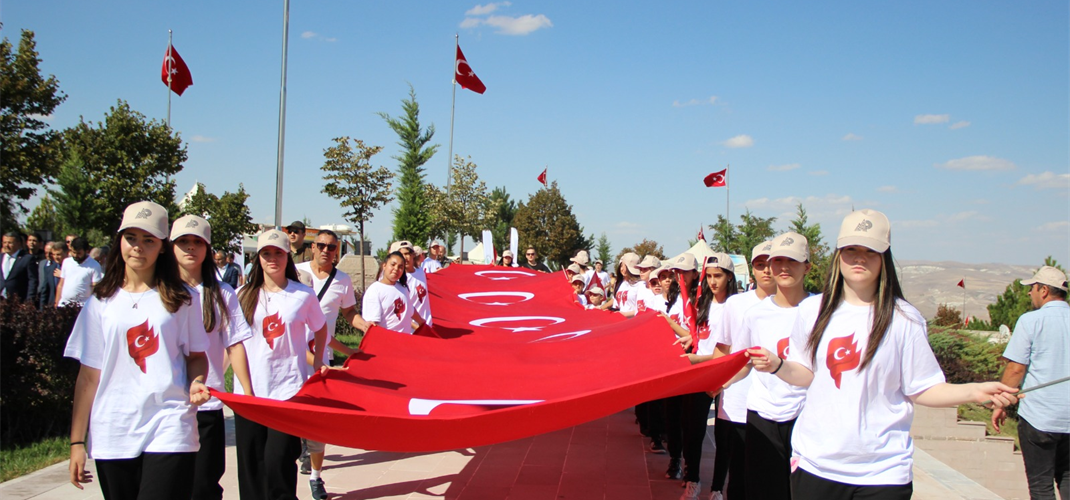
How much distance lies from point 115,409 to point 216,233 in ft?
119

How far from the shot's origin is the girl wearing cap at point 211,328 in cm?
380

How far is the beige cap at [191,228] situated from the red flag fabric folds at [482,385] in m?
0.97

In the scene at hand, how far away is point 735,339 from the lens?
14.6 ft

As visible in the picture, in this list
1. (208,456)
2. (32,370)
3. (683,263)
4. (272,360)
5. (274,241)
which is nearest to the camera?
(208,456)

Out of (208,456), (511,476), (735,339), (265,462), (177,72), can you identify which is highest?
(177,72)

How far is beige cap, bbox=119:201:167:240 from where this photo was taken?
133 inches

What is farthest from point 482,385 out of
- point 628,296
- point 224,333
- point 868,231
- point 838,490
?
point 628,296

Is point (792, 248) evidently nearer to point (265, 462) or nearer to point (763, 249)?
point (763, 249)

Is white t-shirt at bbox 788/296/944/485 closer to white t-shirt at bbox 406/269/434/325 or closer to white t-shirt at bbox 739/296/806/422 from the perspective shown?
white t-shirt at bbox 739/296/806/422

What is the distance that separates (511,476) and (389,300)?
1.90m

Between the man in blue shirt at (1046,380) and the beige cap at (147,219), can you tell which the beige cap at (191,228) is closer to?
the beige cap at (147,219)

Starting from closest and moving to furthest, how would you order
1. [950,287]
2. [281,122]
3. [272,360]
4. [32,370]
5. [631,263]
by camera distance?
[272,360] → [32,370] → [631,263] → [281,122] → [950,287]

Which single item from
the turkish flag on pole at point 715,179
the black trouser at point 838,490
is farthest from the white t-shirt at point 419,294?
the turkish flag on pole at point 715,179

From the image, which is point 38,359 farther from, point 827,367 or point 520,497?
point 827,367
